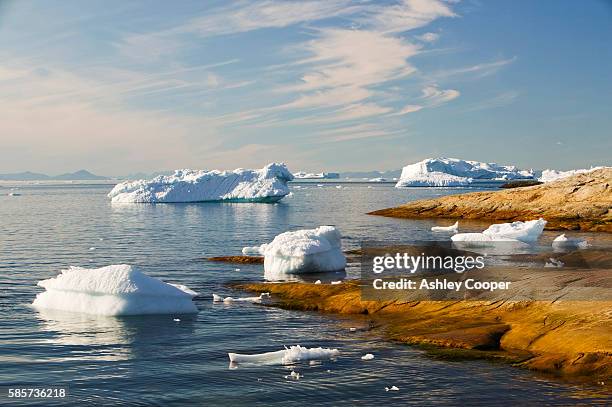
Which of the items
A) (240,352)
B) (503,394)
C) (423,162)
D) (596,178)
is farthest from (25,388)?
(423,162)

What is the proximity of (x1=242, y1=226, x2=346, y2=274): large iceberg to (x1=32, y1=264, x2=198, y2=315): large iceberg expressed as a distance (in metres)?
8.18

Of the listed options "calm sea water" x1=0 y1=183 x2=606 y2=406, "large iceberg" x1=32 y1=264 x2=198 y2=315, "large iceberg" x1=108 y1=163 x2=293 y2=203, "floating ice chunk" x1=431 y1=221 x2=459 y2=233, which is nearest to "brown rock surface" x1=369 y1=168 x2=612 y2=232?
"floating ice chunk" x1=431 y1=221 x2=459 y2=233

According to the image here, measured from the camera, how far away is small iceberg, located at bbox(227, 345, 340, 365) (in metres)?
13.5

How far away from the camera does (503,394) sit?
11.2 meters

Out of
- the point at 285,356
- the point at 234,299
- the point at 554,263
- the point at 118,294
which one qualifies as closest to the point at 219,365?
the point at 285,356

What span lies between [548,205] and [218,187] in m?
56.0

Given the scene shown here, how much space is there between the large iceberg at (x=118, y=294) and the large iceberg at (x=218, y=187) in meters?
75.1

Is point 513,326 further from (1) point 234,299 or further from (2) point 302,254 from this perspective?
(2) point 302,254

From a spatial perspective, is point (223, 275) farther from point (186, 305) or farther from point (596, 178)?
point (596, 178)

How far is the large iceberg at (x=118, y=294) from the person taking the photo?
1814 centimetres

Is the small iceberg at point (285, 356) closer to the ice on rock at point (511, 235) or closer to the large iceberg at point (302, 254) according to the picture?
the large iceberg at point (302, 254)

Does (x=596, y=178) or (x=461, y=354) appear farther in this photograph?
(x=596, y=178)

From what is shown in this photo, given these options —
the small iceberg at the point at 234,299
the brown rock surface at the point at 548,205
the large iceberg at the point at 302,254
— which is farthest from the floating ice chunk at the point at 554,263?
the brown rock surface at the point at 548,205

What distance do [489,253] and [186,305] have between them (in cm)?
1990
